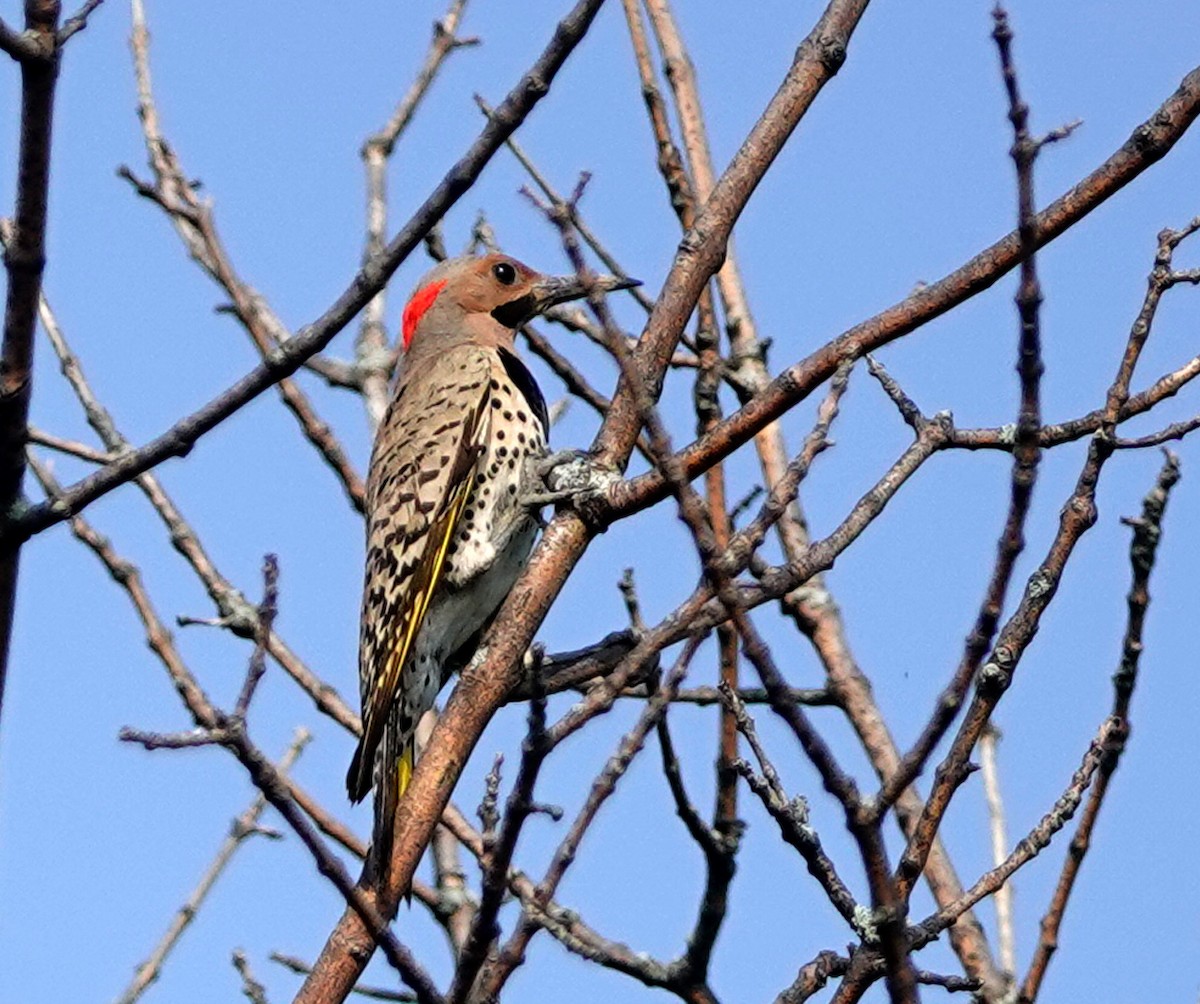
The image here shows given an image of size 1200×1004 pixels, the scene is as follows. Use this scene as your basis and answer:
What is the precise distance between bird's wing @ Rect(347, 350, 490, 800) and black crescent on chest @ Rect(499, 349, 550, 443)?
104mm

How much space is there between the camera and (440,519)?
18.5 feet

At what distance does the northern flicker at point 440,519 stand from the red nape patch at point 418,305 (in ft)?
1.13

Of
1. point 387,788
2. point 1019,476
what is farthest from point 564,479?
point 1019,476

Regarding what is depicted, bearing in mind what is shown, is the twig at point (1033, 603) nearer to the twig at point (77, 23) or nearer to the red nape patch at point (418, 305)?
the twig at point (77, 23)

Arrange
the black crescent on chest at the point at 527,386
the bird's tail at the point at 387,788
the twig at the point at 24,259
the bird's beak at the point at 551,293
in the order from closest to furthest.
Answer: the twig at the point at 24,259 < the bird's tail at the point at 387,788 < the black crescent on chest at the point at 527,386 < the bird's beak at the point at 551,293

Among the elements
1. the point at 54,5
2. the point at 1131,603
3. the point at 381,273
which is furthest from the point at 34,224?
the point at 1131,603

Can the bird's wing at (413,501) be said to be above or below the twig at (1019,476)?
above

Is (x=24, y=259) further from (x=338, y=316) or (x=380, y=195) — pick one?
(x=380, y=195)

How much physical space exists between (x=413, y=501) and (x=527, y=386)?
641mm

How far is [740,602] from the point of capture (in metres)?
2.20

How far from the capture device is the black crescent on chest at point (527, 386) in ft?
19.8

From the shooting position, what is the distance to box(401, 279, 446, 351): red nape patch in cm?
666

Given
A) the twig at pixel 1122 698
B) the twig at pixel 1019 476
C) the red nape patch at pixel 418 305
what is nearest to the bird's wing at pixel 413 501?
the red nape patch at pixel 418 305

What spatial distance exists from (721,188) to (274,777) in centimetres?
176
